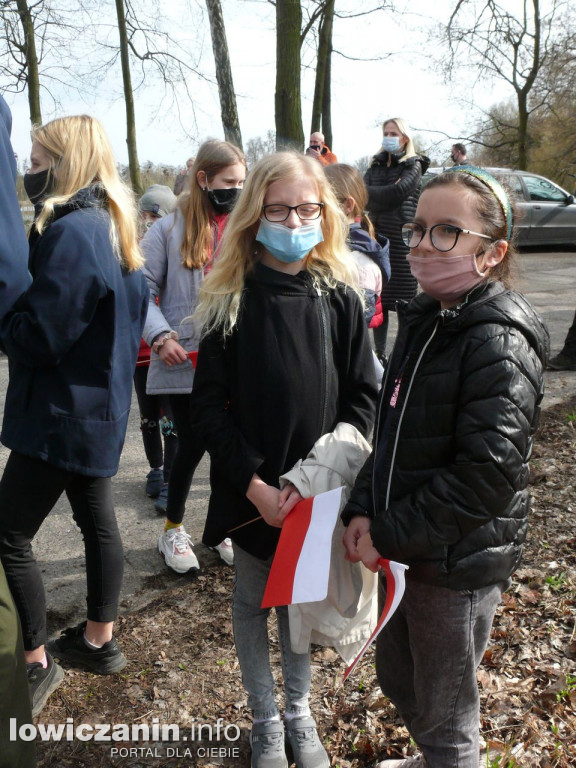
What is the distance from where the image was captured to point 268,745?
87.7 inches

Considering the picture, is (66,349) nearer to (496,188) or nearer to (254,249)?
→ (254,249)

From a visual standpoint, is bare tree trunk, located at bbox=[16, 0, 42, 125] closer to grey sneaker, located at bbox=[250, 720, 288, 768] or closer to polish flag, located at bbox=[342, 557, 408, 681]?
grey sneaker, located at bbox=[250, 720, 288, 768]

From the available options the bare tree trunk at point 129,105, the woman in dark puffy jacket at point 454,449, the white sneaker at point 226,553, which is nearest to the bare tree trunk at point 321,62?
the bare tree trunk at point 129,105

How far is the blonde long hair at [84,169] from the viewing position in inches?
93.4

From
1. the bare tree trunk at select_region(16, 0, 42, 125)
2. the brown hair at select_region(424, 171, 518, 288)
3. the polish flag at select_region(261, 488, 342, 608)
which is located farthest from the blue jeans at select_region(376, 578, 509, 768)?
the bare tree trunk at select_region(16, 0, 42, 125)

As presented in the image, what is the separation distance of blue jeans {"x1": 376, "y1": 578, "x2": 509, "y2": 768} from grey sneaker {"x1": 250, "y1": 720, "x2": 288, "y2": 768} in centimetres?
51

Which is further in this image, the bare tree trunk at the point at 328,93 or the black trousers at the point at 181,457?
the bare tree trunk at the point at 328,93

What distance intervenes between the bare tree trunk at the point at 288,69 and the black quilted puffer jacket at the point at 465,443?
8.04 metres

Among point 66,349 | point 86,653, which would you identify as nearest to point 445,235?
point 66,349

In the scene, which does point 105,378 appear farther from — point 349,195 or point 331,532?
point 349,195

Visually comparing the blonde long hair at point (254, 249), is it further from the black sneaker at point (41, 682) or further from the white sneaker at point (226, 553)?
the white sneaker at point (226, 553)

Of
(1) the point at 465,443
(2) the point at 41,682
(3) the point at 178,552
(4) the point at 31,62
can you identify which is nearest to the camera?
(1) the point at 465,443

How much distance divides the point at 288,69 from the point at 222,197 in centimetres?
690

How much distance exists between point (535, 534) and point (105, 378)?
249 cm
